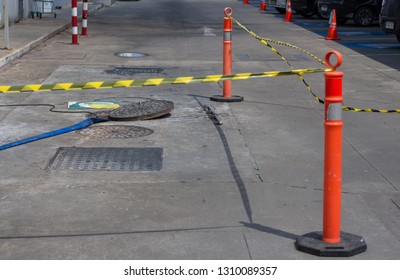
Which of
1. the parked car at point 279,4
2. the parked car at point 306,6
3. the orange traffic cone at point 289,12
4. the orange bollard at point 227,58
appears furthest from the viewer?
the parked car at point 279,4

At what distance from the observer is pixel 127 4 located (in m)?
44.6

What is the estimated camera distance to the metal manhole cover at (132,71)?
16.2 meters

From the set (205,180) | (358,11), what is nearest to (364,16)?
(358,11)

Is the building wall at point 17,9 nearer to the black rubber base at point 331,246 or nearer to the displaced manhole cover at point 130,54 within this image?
the displaced manhole cover at point 130,54

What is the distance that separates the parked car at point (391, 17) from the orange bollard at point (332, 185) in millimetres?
15542

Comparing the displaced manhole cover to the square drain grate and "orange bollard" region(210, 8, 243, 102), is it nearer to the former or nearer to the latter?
"orange bollard" region(210, 8, 243, 102)

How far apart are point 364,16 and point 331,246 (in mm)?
23832

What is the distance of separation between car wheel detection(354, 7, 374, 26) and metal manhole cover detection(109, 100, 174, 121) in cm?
1844

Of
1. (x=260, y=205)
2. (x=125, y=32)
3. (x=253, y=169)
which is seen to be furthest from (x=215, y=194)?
(x=125, y=32)

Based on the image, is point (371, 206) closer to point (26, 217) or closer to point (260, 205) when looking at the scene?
point (260, 205)

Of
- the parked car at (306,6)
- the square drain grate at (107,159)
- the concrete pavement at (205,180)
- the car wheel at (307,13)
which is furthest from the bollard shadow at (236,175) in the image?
the car wheel at (307,13)

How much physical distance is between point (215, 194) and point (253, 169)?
1.07 meters

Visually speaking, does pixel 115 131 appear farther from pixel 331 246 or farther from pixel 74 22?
pixel 74 22

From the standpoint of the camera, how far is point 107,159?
882 cm
